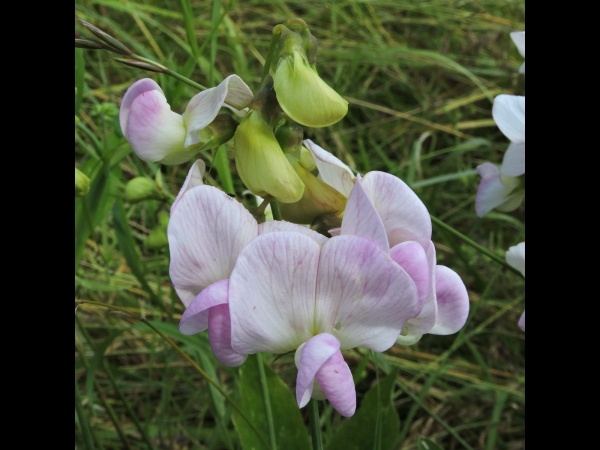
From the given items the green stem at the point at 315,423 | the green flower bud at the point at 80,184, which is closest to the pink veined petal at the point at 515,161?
the green stem at the point at 315,423

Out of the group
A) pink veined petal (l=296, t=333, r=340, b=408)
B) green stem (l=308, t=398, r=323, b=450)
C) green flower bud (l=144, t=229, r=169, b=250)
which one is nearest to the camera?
pink veined petal (l=296, t=333, r=340, b=408)

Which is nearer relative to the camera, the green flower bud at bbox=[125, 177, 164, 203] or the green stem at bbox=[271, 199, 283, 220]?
the green stem at bbox=[271, 199, 283, 220]

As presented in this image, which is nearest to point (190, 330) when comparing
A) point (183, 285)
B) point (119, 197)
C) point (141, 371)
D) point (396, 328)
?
point (183, 285)

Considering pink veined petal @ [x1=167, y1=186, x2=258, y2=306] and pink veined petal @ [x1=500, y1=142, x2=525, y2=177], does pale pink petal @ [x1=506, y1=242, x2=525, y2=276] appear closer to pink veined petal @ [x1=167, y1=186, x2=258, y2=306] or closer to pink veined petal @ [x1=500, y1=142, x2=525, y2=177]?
pink veined petal @ [x1=500, y1=142, x2=525, y2=177]

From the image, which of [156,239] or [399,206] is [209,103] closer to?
[399,206]

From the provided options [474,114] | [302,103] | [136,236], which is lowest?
[136,236]

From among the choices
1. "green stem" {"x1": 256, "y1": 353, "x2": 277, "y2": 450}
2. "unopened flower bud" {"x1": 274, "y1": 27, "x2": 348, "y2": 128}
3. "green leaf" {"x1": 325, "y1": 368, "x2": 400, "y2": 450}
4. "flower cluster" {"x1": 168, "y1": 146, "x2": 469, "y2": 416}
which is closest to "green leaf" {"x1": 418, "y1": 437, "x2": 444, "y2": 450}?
"green leaf" {"x1": 325, "y1": 368, "x2": 400, "y2": 450}
